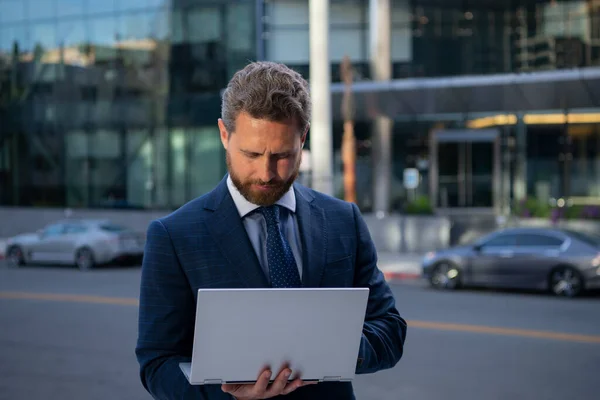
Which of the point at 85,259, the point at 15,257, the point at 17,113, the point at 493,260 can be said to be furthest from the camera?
the point at 17,113

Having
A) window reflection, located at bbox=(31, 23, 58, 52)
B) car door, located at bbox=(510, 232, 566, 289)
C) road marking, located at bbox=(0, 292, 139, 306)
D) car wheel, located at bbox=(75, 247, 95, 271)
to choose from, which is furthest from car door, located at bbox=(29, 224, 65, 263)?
window reflection, located at bbox=(31, 23, 58, 52)

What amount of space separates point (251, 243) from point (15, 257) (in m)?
Answer: 23.0

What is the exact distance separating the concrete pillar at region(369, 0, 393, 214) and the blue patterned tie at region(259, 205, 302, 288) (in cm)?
2877

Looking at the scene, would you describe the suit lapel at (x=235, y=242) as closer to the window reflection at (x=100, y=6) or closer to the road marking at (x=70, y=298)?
the road marking at (x=70, y=298)

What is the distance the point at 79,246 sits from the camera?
22922mm

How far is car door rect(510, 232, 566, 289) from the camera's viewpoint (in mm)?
16391

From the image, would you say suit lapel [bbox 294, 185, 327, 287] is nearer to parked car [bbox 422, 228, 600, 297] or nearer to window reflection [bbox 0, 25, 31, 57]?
parked car [bbox 422, 228, 600, 297]

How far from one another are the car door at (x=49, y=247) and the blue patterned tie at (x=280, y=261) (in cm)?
2154

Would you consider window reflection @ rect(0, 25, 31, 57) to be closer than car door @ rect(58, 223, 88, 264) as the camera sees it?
No

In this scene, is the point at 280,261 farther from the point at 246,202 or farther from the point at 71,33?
the point at 71,33

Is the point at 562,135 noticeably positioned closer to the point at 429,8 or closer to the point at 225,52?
the point at 429,8

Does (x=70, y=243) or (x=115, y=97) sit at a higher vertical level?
(x=115, y=97)

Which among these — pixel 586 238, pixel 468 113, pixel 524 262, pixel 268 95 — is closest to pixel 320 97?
pixel 524 262

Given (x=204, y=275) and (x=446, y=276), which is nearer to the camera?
(x=204, y=275)
